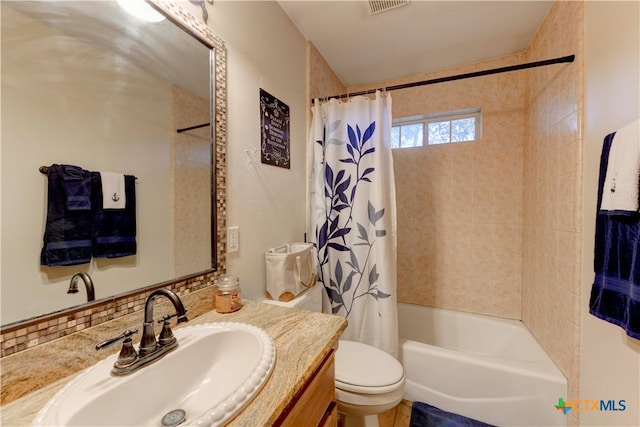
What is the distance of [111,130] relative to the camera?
0.74m

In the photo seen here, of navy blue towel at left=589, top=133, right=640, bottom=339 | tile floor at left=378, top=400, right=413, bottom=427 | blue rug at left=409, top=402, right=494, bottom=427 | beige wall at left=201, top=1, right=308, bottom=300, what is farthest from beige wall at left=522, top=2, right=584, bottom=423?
beige wall at left=201, top=1, right=308, bottom=300

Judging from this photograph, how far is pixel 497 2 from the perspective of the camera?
58.2 inches

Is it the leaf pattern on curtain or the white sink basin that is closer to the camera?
the white sink basin

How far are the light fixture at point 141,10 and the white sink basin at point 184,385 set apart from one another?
106cm

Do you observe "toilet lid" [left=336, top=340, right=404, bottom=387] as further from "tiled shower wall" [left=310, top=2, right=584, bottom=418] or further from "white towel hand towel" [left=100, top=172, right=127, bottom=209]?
"white towel hand towel" [left=100, top=172, right=127, bottom=209]

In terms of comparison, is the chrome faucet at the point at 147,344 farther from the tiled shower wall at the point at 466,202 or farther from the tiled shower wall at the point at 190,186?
the tiled shower wall at the point at 466,202

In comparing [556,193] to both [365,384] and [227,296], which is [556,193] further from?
[227,296]

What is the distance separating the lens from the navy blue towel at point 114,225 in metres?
0.72

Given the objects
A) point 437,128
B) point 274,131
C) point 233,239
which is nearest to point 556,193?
point 437,128

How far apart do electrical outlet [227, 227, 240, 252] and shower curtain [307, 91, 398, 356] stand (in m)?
0.65

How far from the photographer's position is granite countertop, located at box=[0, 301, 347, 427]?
0.51 m

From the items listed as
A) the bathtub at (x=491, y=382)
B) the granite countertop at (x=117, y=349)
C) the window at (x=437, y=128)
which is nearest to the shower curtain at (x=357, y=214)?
the bathtub at (x=491, y=382)

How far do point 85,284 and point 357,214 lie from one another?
1.31 m

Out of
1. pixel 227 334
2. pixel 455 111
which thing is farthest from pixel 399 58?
pixel 227 334
